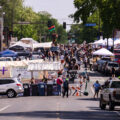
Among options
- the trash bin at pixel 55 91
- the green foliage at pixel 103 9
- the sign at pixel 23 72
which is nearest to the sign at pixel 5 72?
the sign at pixel 23 72

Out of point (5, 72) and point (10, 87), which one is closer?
point (10, 87)

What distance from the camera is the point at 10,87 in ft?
150

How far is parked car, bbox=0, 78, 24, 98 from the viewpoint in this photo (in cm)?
4553

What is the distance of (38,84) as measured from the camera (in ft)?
158

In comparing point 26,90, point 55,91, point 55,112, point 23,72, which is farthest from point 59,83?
point 55,112

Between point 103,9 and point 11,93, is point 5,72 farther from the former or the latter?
point 103,9

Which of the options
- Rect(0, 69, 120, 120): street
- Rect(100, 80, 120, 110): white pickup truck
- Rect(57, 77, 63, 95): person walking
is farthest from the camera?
Rect(57, 77, 63, 95): person walking

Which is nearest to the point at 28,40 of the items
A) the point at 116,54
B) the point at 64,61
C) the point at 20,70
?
the point at 64,61

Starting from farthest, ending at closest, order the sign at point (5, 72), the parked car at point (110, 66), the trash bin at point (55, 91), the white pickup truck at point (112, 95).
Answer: the parked car at point (110, 66) → the sign at point (5, 72) → the trash bin at point (55, 91) → the white pickup truck at point (112, 95)

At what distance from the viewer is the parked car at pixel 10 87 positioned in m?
45.5

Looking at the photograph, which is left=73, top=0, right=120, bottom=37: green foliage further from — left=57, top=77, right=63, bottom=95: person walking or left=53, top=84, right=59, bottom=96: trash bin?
left=53, top=84, right=59, bottom=96: trash bin

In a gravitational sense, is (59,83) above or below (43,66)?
below

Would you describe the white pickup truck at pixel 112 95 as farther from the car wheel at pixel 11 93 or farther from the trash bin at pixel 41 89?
the trash bin at pixel 41 89

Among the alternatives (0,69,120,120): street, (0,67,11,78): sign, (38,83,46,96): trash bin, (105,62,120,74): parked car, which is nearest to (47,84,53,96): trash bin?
(38,83,46,96): trash bin
